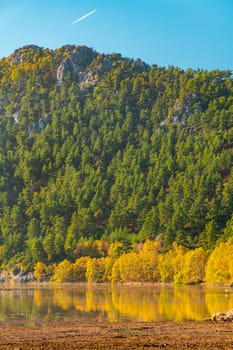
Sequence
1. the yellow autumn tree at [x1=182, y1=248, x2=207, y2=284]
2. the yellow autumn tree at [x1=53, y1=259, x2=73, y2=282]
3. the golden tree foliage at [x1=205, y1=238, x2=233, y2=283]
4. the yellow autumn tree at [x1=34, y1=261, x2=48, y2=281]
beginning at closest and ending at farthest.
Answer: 1. the golden tree foliage at [x1=205, y1=238, x2=233, y2=283]
2. the yellow autumn tree at [x1=182, y1=248, x2=207, y2=284]
3. the yellow autumn tree at [x1=53, y1=259, x2=73, y2=282]
4. the yellow autumn tree at [x1=34, y1=261, x2=48, y2=281]

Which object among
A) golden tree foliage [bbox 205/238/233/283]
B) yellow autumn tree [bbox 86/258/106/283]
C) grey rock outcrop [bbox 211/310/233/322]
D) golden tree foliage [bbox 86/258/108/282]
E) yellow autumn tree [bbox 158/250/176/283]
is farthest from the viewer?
yellow autumn tree [bbox 86/258/106/283]

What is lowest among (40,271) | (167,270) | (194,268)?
(167,270)

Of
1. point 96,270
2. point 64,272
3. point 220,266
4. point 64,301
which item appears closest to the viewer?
point 64,301

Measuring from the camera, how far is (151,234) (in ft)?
539

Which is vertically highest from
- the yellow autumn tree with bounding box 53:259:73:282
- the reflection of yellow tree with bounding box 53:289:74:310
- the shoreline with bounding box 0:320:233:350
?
the yellow autumn tree with bounding box 53:259:73:282

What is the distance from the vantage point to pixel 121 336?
3209 cm

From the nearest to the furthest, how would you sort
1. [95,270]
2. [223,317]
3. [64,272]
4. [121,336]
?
1. [121,336]
2. [223,317]
3. [95,270]
4. [64,272]

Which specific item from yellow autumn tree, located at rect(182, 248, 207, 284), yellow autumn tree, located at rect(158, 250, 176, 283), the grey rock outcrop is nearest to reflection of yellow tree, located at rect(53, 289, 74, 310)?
the grey rock outcrop

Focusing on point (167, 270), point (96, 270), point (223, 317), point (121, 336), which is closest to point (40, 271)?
point (96, 270)

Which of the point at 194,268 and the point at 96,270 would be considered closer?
the point at 194,268

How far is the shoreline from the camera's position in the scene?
1112 inches

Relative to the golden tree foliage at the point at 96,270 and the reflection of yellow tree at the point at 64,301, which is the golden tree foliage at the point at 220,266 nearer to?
the golden tree foliage at the point at 96,270

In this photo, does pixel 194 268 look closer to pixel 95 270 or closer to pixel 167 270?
pixel 167 270

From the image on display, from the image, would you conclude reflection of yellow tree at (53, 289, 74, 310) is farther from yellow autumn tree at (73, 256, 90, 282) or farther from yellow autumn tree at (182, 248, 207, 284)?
yellow autumn tree at (73, 256, 90, 282)
